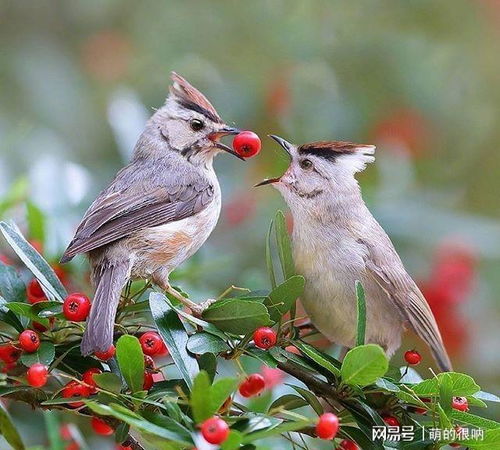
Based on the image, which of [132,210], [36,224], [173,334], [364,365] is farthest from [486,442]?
[36,224]

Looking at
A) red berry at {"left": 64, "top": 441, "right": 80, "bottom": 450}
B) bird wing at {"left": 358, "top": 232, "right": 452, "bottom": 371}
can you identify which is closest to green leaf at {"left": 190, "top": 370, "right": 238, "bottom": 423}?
red berry at {"left": 64, "top": 441, "right": 80, "bottom": 450}

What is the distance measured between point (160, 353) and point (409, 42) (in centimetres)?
332

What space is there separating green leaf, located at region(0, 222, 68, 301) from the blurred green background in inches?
54.6

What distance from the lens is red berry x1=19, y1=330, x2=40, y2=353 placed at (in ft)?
7.67

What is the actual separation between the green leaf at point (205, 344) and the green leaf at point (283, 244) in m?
0.46

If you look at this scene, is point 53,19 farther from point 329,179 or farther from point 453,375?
point 453,375

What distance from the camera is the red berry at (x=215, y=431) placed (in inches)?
77.2

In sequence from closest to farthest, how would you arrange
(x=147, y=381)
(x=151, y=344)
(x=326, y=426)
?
1. (x=326, y=426)
2. (x=147, y=381)
3. (x=151, y=344)

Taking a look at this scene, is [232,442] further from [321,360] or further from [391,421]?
[391,421]

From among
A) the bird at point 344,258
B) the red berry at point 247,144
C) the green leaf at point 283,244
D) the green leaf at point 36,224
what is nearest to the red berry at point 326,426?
the green leaf at point 283,244

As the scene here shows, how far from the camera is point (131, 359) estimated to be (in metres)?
2.21

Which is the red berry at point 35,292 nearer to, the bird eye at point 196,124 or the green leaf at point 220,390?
the green leaf at point 220,390

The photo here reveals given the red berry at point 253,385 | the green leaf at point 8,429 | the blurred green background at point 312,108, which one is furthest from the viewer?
the blurred green background at point 312,108

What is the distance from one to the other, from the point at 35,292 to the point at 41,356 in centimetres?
43
